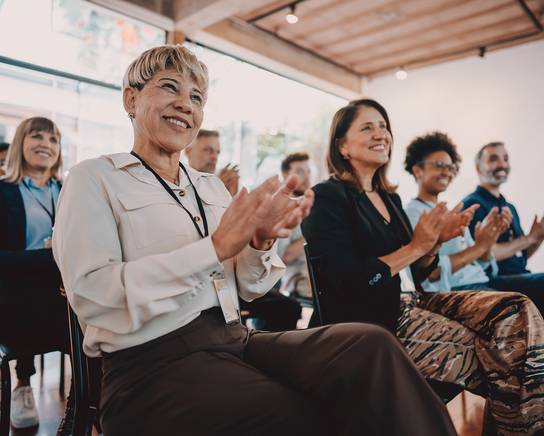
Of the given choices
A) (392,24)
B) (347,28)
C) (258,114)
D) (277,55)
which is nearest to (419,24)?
(392,24)

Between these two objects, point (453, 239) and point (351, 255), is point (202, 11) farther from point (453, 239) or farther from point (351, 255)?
point (351, 255)

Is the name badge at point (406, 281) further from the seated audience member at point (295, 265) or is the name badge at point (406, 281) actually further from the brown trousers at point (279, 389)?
the seated audience member at point (295, 265)

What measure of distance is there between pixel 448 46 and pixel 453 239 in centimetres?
442

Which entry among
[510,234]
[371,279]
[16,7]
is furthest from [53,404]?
[16,7]

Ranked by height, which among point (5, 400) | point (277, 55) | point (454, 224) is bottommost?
point (5, 400)

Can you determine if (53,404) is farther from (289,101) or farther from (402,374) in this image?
(289,101)

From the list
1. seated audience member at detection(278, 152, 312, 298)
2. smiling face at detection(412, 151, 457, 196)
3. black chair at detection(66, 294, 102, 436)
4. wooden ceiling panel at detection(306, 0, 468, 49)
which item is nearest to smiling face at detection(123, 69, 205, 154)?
black chair at detection(66, 294, 102, 436)

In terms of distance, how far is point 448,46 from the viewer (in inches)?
220

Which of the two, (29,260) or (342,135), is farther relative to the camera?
(342,135)

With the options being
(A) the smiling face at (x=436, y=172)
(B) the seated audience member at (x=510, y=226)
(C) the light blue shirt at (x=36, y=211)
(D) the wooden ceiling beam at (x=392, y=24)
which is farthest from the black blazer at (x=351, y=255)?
(D) the wooden ceiling beam at (x=392, y=24)

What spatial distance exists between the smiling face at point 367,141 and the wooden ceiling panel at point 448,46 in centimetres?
423

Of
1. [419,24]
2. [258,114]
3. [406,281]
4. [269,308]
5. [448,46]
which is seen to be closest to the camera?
[406,281]

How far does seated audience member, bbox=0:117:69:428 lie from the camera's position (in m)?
1.55

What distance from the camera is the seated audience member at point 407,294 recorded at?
124 cm
